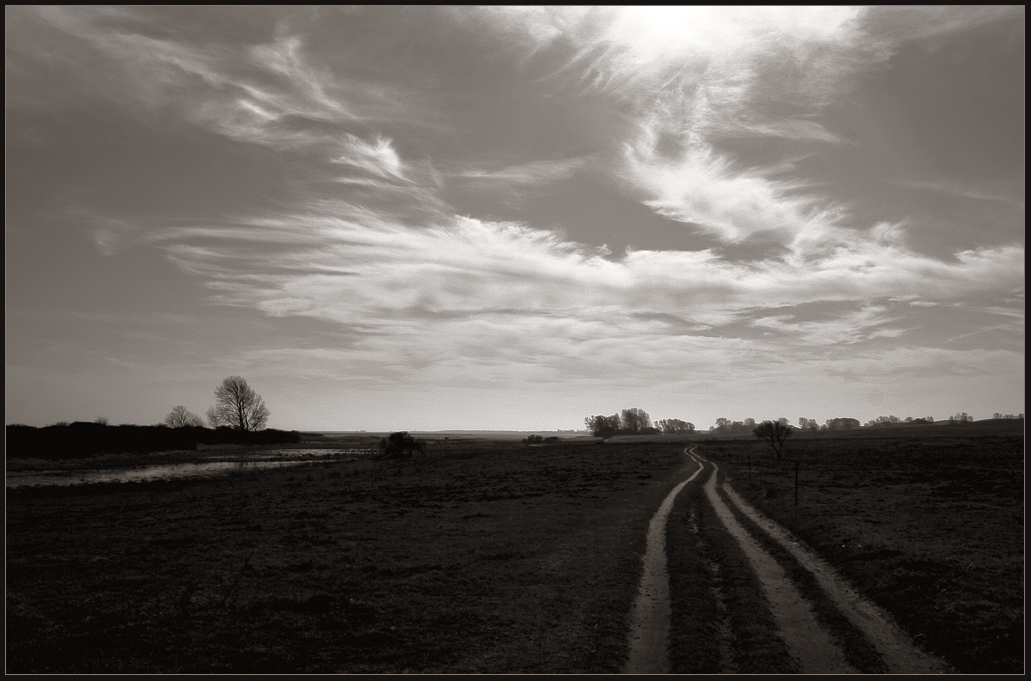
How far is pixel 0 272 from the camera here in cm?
1230

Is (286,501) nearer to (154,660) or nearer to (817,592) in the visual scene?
(154,660)

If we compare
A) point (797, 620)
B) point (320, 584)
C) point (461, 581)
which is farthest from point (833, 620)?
point (320, 584)

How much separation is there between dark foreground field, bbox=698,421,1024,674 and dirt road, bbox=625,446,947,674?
54 cm

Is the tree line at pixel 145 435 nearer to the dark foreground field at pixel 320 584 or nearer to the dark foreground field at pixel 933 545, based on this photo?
the dark foreground field at pixel 320 584

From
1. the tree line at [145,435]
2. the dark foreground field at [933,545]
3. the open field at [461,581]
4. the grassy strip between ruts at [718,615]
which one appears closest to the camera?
the grassy strip between ruts at [718,615]

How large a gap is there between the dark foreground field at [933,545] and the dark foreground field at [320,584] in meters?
7.16

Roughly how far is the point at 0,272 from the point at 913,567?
26478 mm

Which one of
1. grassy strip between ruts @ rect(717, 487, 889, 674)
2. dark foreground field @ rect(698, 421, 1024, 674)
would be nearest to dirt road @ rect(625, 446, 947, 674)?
grassy strip between ruts @ rect(717, 487, 889, 674)

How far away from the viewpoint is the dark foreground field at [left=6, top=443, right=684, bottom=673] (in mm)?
11922

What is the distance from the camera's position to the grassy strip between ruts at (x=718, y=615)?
36.9 ft

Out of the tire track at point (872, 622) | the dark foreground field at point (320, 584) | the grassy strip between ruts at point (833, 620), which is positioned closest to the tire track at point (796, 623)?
the grassy strip between ruts at point (833, 620)

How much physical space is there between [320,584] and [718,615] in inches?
472

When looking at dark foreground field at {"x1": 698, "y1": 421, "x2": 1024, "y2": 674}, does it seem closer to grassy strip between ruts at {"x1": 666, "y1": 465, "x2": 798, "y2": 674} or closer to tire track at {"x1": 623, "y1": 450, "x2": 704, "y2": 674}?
grassy strip between ruts at {"x1": 666, "y1": 465, "x2": 798, "y2": 674}

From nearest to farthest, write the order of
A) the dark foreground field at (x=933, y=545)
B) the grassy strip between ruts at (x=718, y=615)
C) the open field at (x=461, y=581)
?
1. the grassy strip between ruts at (x=718, y=615)
2. the open field at (x=461, y=581)
3. the dark foreground field at (x=933, y=545)
